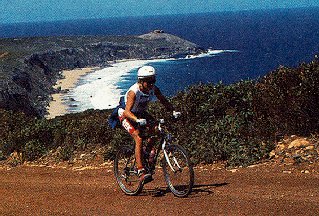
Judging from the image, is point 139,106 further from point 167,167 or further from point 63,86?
point 63,86

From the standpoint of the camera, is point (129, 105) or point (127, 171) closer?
point (129, 105)

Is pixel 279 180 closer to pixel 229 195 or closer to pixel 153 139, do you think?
pixel 229 195

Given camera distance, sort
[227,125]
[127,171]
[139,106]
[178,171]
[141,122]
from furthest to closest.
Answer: [227,125] < [127,171] < [139,106] < [178,171] < [141,122]

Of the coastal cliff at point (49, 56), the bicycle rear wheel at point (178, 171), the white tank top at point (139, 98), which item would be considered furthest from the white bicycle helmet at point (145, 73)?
the coastal cliff at point (49, 56)

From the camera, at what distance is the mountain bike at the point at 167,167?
8.33 metres

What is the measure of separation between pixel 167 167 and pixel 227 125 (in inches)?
156

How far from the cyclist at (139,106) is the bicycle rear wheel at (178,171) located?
0.40 meters

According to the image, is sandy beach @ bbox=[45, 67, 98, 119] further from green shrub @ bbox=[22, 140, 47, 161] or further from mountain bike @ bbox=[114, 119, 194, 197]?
mountain bike @ bbox=[114, 119, 194, 197]

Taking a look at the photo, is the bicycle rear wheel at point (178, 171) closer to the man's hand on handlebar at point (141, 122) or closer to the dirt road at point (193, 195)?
the dirt road at point (193, 195)

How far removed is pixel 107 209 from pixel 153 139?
1.45m

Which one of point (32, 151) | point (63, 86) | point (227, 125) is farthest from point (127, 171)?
point (63, 86)

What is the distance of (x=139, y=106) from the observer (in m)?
8.73

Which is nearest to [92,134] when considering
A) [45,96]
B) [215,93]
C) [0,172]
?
[0,172]

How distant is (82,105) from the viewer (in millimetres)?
76938
